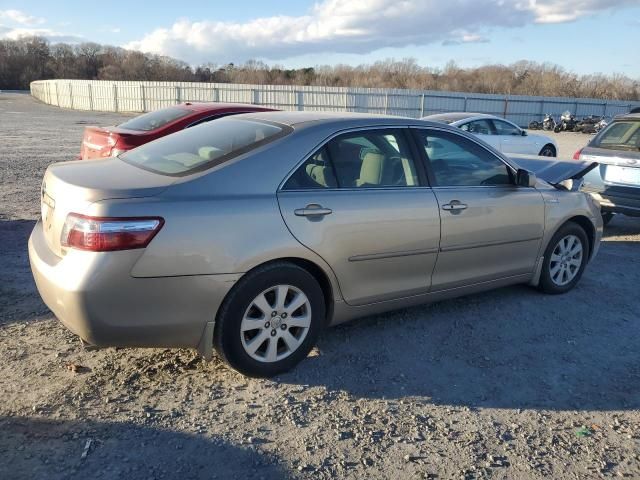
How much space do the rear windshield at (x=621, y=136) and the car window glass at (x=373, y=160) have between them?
15.9ft

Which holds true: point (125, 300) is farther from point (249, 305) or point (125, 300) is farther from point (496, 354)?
point (496, 354)

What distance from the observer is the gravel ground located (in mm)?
2820

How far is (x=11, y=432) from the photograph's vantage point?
2.94m

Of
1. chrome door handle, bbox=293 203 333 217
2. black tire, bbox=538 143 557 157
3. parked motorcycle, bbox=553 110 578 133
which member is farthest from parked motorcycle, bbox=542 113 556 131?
chrome door handle, bbox=293 203 333 217

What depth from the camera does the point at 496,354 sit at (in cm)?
409

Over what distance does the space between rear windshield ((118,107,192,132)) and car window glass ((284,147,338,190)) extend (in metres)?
4.48

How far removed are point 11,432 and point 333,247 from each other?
204 cm

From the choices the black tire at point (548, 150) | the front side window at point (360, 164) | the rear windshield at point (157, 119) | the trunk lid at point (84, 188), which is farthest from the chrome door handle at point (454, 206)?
the black tire at point (548, 150)

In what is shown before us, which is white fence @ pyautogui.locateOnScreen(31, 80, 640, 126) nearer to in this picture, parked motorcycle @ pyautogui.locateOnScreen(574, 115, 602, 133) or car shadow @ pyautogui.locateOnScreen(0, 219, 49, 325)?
parked motorcycle @ pyautogui.locateOnScreen(574, 115, 602, 133)

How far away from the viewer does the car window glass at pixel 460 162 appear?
14.3 feet

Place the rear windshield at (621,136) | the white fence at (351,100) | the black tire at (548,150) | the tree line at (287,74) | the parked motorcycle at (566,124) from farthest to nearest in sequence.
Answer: the tree line at (287,74) < the white fence at (351,100) < the parked motorcycle at (566,124) < the black tire at (548,150) < the rear windshield at (621,136)

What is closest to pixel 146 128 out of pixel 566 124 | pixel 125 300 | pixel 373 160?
pixel 373 160

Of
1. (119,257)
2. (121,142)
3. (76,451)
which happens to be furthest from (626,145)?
→ (76,451)

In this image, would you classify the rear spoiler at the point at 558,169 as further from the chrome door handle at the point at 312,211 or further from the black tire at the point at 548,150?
the black tire at the point at 548,150
